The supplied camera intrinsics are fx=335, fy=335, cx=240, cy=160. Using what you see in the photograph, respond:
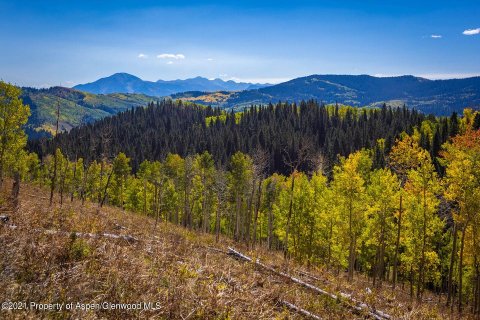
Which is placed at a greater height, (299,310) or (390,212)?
(299,310)

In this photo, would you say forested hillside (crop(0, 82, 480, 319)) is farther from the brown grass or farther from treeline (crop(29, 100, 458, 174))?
treeline (crop(29, 100, 458, 174))

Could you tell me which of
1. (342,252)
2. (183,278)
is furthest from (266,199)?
(183,278)

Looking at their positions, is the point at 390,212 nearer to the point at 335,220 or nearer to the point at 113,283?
the point at 335,220

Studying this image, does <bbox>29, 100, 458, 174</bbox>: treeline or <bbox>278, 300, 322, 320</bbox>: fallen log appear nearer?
<bbox>278, 300, 322, 320</bbox>: fallen log

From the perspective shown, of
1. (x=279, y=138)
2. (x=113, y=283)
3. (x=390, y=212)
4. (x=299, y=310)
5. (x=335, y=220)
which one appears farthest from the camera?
(x=279, y=138)

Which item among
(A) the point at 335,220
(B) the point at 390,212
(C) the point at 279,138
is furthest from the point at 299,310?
(C) the point at 279,138

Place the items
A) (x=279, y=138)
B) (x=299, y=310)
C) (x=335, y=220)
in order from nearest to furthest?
1. (x=299, y=310)
2. (x=335, y=220)
3. (x=279, y=138)

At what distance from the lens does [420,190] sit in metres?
28.5

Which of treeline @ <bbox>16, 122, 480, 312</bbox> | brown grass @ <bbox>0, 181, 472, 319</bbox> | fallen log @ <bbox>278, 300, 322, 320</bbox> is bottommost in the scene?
treeline @ <bbox>16, 122, 480, 312</bbox>

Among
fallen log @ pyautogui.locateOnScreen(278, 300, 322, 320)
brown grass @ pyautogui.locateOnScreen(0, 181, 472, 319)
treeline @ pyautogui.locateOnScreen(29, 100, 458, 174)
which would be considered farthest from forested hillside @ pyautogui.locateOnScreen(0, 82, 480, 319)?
treeline @ pyautogui.locateOnScreen(29, 100, 458, 174)

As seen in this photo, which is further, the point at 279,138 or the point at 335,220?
the point at 279,138

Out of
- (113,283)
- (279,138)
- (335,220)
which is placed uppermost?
(113,283)

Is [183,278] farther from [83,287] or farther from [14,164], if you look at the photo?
[14,164]

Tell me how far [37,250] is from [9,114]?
96.4 feet
